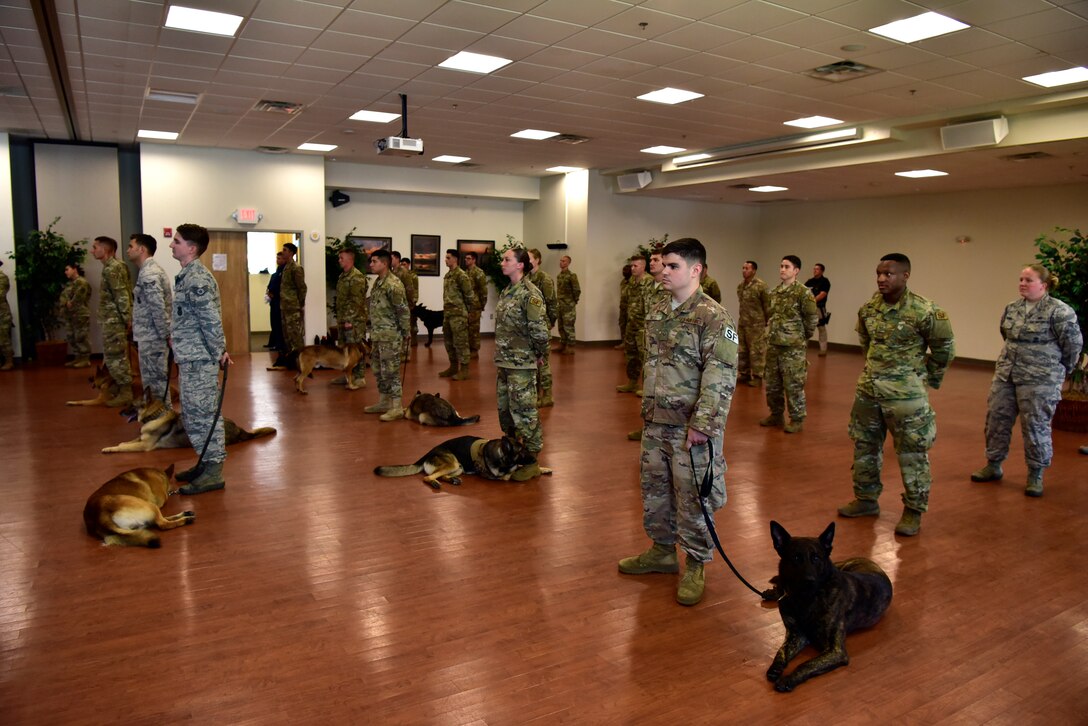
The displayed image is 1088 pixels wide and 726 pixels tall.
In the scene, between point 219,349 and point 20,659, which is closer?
point 20,659

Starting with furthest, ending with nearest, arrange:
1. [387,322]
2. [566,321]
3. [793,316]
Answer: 1. [566,321]
2. [387,322]
3. [793,316]

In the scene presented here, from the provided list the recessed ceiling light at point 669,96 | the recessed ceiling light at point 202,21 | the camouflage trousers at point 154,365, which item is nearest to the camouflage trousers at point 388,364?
the camouflage trousers at point 154,365

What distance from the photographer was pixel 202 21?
240 inches

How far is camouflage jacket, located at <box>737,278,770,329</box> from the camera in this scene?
10.4 m

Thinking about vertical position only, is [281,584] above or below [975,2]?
below

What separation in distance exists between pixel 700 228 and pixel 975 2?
12626mm

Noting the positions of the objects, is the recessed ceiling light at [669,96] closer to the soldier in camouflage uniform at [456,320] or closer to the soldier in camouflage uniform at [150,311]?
the soldier in camouflage uniform at [456,320]

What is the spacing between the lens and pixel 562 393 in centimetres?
995

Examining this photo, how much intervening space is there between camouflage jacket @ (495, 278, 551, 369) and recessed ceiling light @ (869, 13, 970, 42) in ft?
11.6

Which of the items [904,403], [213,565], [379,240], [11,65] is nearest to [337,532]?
[213,565]

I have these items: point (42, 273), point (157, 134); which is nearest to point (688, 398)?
point (157, 134)

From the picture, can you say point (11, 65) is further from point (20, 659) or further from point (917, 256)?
point (917, 256)

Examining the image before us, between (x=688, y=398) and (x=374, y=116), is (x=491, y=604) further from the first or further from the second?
(x=374, y=116)

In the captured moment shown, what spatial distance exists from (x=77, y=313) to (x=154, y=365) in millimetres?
6297
